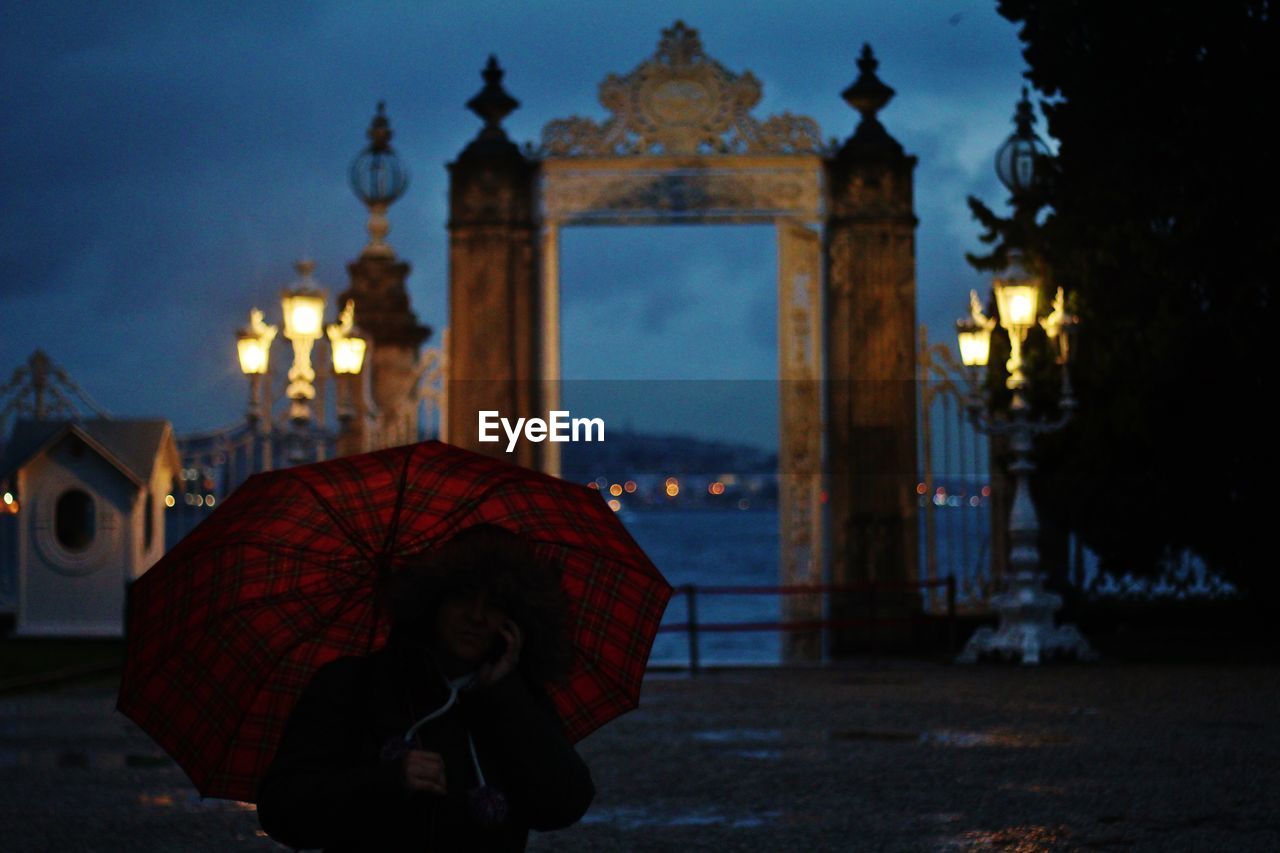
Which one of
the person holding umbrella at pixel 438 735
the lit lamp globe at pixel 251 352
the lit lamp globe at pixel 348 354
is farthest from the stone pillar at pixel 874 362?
the person holding umbrella at pixel 438 735

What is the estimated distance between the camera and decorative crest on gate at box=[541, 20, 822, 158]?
2061 centimetres

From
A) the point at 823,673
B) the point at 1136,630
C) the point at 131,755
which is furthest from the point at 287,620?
the point at 1136,630

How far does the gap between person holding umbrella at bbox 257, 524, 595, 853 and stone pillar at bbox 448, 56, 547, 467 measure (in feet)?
55.1

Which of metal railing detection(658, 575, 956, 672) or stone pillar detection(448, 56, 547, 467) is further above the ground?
stone pillar detection(448, 56, 547, 467)

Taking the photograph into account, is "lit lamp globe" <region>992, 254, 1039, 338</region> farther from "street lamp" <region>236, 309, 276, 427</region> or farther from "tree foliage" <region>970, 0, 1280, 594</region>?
"street lamp" <region>236, 309, 276, 427</region>

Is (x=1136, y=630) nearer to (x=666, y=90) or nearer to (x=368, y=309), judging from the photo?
(x=666, y=90)

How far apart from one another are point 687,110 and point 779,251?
5.79ft

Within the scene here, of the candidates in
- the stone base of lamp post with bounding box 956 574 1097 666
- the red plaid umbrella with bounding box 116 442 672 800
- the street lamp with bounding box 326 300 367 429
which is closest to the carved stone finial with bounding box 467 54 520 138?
the street lamp with bounding box 326 300 367 429

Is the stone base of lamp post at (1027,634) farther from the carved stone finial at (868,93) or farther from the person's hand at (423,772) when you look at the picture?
the person's hand at (423,772)

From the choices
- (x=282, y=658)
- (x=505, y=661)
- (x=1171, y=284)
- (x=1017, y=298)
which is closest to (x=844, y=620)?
(x=1017, y=298)

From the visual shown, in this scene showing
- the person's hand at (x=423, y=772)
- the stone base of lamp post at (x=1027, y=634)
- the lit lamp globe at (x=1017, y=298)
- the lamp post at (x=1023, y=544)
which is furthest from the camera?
the stone base of lamp post at (x=1027, y=634)

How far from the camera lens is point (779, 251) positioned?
68.5 ft

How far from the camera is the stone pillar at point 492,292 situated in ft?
69.1

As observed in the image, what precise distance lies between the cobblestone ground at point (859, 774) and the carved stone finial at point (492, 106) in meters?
7.49
